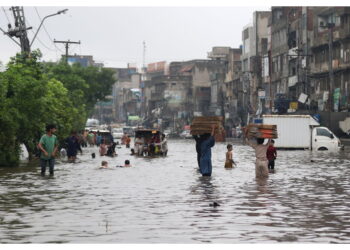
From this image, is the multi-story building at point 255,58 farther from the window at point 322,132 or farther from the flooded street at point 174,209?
the flooded street at point 174,209

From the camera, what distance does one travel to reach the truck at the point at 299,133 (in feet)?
182

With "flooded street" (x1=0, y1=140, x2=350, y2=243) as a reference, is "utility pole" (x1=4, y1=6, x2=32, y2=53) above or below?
above

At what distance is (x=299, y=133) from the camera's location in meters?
56.8

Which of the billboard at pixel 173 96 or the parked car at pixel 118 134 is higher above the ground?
the billboard at pixel 173 96

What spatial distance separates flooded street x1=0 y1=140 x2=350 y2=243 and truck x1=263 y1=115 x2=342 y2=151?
28.5 meters

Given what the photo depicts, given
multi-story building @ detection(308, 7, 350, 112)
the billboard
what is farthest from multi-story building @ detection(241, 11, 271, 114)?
the billboard

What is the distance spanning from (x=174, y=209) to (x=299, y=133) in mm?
41272

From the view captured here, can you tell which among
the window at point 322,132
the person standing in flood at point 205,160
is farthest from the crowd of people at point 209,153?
the window at point 322,132

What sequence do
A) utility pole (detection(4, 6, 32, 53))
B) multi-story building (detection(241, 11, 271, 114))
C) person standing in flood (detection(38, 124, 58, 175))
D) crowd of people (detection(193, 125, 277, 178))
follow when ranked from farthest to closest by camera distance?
multi-story building (detection(241, 11, 271, 114)) < utility pole (detection(4, 6, 32, 53)) < person standing in flood (detection(38, 124, 58, 175)) < crowd of people (detection(193, 125, 277, 178))

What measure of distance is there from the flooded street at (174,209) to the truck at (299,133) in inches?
1120

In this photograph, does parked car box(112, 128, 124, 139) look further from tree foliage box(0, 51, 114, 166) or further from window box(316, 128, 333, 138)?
tree foliage box(0, 51, 114, 166)

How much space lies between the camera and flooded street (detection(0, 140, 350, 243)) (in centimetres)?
1227

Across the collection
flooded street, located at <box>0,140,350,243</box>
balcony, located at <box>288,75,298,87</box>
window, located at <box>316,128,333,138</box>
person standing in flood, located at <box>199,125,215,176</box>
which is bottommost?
flooded street, located at <box>0,140,350,243</box>

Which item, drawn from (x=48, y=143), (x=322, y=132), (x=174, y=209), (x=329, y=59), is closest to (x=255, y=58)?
(x=329, y=59)
